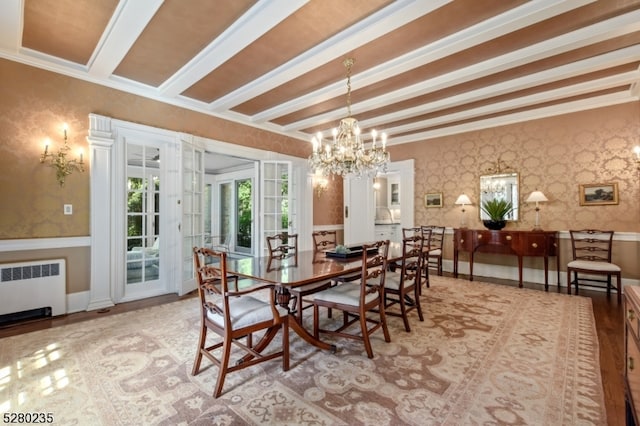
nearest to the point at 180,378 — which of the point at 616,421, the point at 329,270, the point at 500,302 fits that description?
the point at 329,270

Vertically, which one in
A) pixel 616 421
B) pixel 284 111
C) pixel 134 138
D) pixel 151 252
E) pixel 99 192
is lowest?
pixel 616 421

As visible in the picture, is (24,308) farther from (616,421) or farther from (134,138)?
(616,421)

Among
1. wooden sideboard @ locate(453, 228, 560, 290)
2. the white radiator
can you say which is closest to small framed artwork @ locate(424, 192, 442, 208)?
wooden sideboard @ locate(453, 228, 560, 290)

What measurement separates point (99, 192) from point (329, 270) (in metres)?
2.98

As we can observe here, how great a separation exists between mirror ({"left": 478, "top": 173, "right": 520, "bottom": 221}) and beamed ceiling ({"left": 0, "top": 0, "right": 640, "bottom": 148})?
1.21 meters

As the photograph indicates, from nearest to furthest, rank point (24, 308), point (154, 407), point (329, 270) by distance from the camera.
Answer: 1. point (154, 407)
2. point (329, 270)
3. point (24, 308)

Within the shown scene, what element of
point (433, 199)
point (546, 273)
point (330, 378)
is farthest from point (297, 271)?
point (433, 199)

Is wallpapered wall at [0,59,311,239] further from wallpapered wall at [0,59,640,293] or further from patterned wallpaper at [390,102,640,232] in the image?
patterned wallpaper at [390,102,640,232]

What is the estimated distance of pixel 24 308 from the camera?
9.89 ft

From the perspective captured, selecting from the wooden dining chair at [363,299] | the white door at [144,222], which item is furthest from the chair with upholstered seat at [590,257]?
the white door at [144,222]

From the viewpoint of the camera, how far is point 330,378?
1.99 meters

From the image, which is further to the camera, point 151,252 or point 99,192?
point 151,252

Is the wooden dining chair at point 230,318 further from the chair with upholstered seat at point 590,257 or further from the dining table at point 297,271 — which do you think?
the chair with upholstered seat at point 590,257

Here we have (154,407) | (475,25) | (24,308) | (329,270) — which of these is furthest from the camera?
(24,308)
